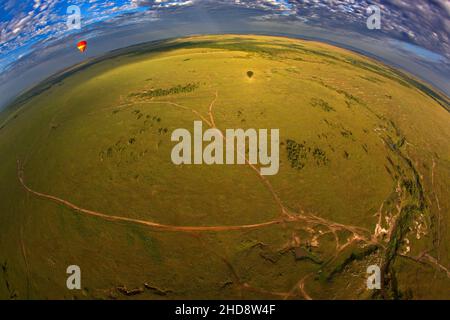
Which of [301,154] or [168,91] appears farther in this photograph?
[168,91]

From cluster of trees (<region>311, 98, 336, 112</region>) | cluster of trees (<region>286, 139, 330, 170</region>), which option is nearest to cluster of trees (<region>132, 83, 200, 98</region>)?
cluster of trees (<region>311, 98, 336, 112</region>)

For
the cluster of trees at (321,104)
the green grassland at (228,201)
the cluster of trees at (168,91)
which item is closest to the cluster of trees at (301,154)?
the green grassland at (228,201)

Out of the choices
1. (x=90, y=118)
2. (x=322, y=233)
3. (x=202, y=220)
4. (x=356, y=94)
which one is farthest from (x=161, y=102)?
(x=356, y=94)

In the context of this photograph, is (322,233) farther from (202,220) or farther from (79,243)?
(79,243)

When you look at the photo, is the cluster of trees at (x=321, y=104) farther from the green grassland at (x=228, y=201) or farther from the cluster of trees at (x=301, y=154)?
the cluster of trees at (x=301, y=154)

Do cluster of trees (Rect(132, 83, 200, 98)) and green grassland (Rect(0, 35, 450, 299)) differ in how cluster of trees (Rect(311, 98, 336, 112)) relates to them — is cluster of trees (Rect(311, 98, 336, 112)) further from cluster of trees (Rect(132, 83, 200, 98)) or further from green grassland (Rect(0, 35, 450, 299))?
cluster of trees (Rect(132, 83, 200, 98))

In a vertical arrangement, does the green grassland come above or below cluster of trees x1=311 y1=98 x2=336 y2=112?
below

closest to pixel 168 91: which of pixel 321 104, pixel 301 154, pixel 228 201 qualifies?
pixel 321 104

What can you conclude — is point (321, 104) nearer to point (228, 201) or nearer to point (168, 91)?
point (228, 201)

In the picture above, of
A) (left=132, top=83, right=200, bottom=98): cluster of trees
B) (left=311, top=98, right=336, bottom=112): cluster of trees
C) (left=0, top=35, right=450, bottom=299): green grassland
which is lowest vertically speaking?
(left=0, top=35, right=450, bottom=299): green grassland
